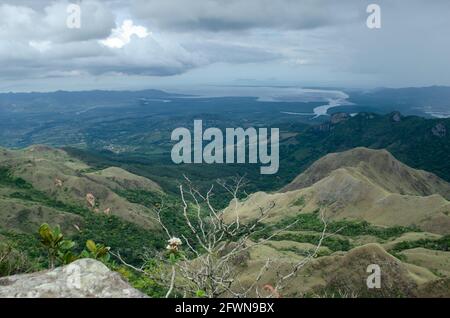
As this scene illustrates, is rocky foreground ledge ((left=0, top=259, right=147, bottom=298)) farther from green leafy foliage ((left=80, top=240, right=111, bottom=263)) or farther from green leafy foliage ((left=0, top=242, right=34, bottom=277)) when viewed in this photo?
green leafy foliage ((left=0, top=242, right=34, bottom=277))

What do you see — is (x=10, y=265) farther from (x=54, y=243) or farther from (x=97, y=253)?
(x=97, y=253)

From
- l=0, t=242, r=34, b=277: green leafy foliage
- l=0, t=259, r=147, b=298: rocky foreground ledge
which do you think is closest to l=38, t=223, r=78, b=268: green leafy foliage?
l=0, t=242, r=34, b=277: green leafy foliage

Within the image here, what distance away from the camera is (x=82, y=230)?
107062 millimetres

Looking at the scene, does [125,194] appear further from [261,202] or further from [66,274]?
[66,274]

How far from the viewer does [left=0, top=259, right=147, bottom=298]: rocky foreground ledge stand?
7361 mm

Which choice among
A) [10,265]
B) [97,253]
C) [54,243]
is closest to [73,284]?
[54,243]

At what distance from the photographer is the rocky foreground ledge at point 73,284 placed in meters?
7.36

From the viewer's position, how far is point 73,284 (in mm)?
7621

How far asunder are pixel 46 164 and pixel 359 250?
12339cm

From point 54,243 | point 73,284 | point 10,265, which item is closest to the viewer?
point 73,284

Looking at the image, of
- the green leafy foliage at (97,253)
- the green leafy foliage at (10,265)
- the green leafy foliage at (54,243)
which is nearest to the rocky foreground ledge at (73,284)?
the green leafy foliage at (54,243)

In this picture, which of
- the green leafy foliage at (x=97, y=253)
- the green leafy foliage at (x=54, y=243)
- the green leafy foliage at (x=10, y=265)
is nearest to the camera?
the green leafy foliage at (x=54, y=243)

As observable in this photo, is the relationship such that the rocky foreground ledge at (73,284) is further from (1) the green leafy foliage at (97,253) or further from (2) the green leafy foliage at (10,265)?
(2) the green leafy foliage at (10,265)
